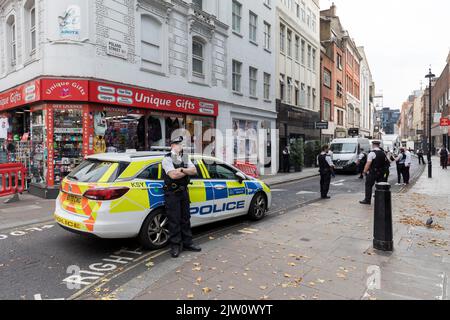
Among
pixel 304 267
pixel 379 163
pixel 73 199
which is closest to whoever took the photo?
pixel 304 267

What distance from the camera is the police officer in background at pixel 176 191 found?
5.23m

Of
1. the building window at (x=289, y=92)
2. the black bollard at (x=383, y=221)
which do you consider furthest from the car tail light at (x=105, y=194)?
the building window at (x=289, y=92)

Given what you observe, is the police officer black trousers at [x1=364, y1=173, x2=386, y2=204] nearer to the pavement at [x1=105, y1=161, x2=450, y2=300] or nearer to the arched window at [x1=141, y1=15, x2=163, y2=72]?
the pavement at [x1=105, y1=161, x2=450, y2=300]

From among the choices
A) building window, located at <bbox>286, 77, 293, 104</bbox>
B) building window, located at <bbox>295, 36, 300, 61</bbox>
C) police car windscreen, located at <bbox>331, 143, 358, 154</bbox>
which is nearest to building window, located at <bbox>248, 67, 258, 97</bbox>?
building window, located at <bbox>286, 77, 293, 104</bbox>

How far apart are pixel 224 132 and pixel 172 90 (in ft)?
15.7

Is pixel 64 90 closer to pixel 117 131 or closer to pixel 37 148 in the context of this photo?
pixel 117 131

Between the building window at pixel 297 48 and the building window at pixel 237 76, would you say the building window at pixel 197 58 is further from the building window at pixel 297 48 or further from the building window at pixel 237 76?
the building window at pixel 297 48

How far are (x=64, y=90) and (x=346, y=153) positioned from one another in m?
17.2

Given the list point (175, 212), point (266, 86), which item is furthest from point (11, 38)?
point (266, 86)

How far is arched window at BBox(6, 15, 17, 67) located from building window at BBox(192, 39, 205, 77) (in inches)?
312

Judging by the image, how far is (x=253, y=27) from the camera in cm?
2208

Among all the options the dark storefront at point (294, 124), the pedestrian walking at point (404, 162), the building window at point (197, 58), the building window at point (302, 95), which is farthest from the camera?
the building window at point (302, 95)
